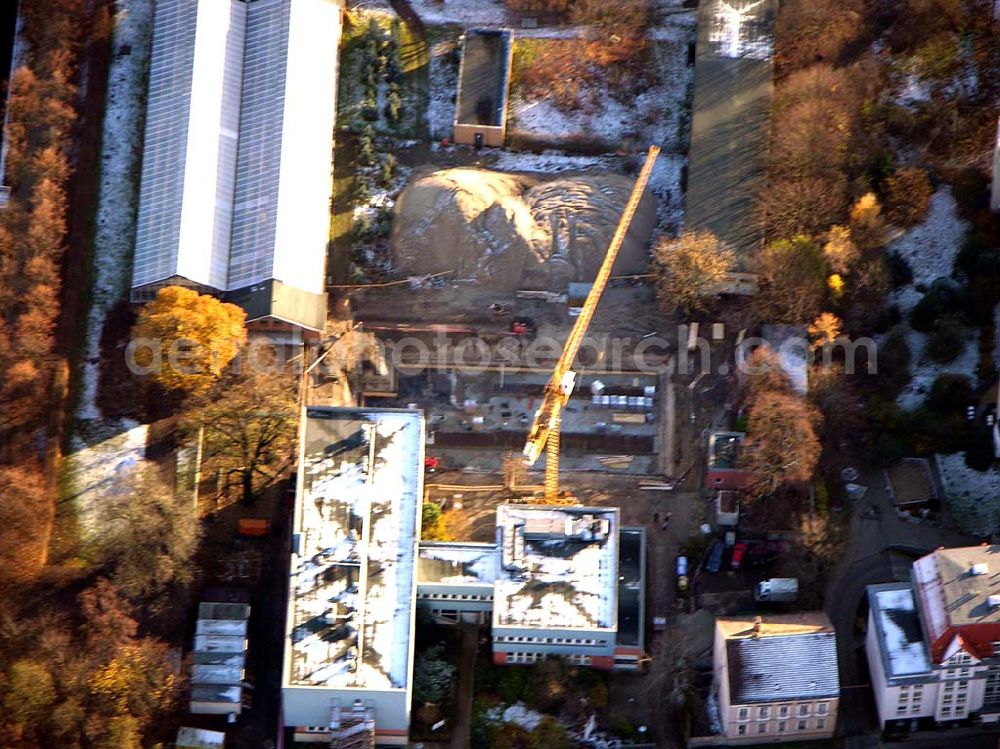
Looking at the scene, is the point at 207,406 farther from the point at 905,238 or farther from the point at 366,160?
the point at 905,238

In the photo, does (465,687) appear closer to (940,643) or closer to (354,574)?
(354,574)

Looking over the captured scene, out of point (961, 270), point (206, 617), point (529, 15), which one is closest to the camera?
point (206, 617)

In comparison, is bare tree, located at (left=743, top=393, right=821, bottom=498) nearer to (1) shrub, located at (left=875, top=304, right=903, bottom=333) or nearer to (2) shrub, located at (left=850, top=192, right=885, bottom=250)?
(1) shrub, located at (left=875, top=304, right=903, bottom=333)

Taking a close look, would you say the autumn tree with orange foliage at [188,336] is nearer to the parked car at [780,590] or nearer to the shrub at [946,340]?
the parked car at [780,590]

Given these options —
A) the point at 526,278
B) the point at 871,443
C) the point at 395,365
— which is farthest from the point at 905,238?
the point at 395,365

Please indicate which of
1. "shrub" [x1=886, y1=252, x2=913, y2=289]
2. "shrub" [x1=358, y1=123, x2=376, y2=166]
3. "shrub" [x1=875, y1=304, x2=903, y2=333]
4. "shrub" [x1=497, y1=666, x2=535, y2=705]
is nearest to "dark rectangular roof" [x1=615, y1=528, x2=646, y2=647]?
"shrub" [x1=497, y1=666, x2=535, y2=705]

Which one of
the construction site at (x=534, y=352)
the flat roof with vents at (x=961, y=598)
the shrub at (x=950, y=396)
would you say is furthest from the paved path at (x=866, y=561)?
the construction site at (x=534, y=352)
